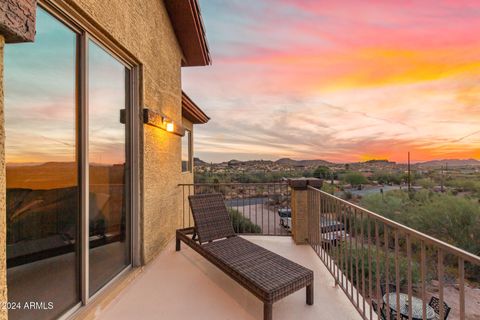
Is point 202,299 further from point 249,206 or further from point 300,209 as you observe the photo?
point 249,206

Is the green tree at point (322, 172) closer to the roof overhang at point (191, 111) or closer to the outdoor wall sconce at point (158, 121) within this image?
the roof overhang at point (191, 111)

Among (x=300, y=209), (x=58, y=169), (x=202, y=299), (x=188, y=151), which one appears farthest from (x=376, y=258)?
(x=188, y=151)

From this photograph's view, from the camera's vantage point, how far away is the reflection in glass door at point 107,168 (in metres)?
2.41

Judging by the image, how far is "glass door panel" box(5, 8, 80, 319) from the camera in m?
1.61

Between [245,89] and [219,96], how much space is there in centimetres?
111

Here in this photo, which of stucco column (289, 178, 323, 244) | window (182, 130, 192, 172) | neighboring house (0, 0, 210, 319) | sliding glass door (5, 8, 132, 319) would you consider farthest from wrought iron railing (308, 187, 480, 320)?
window (182, 130, 192, 172)

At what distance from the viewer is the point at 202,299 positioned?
2.56 meters

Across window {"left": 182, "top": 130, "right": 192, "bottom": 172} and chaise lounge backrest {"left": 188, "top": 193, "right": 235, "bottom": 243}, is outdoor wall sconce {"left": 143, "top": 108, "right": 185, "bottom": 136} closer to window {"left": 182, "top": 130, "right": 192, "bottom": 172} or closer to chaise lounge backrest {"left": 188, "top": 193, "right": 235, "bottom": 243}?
chaise lounge backrest {"left": 188, "top": 193, "right": 235, "bottom": 243}

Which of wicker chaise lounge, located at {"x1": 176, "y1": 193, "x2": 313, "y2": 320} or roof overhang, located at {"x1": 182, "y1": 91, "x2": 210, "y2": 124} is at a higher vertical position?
roof overhang, located at {"x1": 182, "y1": 91, "x2": 210, "y2": 124}

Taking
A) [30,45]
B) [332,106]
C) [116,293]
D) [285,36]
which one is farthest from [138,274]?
[332,106]

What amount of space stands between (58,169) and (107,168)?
0.73 meters

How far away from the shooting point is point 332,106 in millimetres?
12289

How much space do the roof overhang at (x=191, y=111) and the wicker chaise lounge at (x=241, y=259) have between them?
9.16ft

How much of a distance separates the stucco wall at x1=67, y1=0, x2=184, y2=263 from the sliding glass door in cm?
40
